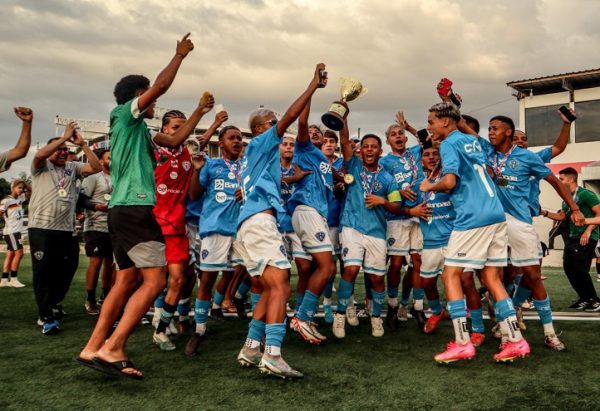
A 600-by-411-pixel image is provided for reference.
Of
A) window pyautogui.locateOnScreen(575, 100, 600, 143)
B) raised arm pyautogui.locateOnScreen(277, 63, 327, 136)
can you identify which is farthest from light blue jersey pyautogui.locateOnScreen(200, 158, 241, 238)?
window pyautogui.locateOnScreen(575, 100, 600, 143)

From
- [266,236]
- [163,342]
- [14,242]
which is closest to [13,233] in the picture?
[14,242]

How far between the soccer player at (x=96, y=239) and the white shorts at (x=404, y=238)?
388 centimetres

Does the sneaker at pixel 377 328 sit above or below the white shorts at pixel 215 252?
below

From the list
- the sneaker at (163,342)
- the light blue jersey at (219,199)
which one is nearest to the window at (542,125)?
the light blue jersey at (219,199)

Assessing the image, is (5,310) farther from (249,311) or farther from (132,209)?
(132,209)

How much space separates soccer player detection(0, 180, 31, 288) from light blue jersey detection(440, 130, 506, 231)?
30.4 feet

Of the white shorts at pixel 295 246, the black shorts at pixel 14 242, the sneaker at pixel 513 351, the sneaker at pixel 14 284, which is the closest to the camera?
the sneaker at pixel 513 351

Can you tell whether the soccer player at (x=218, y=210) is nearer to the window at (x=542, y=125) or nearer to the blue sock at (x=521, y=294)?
the blue sock at (x=521, y=294)

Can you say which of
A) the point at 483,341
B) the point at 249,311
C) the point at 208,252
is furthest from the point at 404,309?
the point at 208,252

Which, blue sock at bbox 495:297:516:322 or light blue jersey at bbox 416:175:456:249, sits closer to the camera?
blue sock at bbox 495:297:516:322

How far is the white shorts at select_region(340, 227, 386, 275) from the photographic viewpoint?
596 centimetres

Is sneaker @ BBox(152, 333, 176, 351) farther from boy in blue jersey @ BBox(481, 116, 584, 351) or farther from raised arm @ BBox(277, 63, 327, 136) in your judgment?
boy in blue jersey @ BBox(481, 116, 584, 351)

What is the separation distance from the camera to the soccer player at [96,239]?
286 inches

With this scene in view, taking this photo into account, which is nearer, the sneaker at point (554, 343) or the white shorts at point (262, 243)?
the white shorts at point (262, 243)
